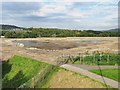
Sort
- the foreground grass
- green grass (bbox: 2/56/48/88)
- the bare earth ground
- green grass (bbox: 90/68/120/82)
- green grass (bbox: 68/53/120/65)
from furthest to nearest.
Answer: the bare earth ground, green grass (bbox: 68/53/120/65), green grass (bbox: 2/56/48/88), green grass (bbox: 90/68/120/82), the foreground grass

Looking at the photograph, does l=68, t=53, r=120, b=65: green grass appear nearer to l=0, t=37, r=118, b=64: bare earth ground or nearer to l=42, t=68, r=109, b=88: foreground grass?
l=0, t=37, r=118, b=64: bare earth ground

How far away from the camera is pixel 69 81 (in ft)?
99.7

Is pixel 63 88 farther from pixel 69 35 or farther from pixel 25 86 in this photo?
pixel 69 35

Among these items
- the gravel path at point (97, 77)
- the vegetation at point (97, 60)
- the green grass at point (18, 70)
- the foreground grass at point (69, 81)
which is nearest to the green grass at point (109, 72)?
the gravel path at point (97, 77)

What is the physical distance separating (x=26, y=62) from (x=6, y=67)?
411 cm

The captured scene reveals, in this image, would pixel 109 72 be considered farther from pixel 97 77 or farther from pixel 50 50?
pixel 50 50

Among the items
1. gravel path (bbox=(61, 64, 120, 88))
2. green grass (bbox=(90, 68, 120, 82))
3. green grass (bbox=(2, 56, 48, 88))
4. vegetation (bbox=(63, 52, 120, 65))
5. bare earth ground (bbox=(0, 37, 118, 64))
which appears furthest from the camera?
bare earth ground (bbox=(0, 37, 118, 64))

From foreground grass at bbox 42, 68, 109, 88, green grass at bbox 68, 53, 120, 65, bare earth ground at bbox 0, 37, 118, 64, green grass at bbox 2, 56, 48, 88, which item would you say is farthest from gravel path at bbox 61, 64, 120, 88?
bare earth ground at bbox 0, 37, 118, 64

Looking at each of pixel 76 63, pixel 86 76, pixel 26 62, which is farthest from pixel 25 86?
pixel 26 62

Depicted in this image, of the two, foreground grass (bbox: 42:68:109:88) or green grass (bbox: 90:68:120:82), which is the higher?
green grass (bbox: 90:68:120:82)

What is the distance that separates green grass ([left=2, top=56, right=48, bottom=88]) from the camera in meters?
36.3

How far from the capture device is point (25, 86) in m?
24.3

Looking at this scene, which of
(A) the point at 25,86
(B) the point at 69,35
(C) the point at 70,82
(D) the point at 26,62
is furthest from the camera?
(B) the point at 69,35

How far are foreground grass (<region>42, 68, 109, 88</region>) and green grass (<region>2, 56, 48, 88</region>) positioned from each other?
539 centimetres
